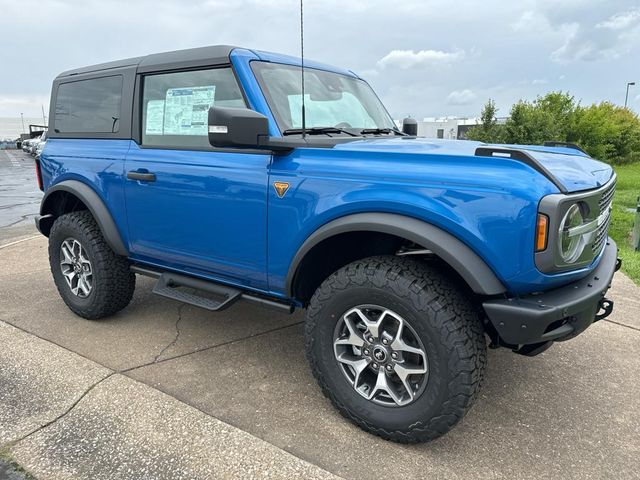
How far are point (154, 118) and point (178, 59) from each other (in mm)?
444

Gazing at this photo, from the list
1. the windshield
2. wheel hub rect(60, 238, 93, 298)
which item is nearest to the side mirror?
the windshield

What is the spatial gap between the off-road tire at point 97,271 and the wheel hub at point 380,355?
82.6 inches

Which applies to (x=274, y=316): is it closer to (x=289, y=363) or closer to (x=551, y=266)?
(x=289, y=363)

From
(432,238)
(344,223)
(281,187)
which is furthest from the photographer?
(281,187)

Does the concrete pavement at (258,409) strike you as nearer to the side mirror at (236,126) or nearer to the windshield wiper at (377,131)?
the side mirror at (236,126)

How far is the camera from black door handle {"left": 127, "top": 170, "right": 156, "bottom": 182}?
3.33 m

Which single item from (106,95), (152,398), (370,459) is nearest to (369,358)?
Result: (370,459)

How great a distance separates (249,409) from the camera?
2.80 m

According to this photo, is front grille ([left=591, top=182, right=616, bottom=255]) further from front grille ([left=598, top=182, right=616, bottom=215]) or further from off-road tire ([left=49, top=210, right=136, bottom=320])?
off-road tire ([left=49, top=210, right=136, bottom=320])

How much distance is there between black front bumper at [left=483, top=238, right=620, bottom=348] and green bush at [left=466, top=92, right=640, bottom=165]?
18.2 metres

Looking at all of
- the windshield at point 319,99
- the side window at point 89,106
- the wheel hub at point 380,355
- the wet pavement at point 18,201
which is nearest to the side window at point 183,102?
the windshield at point 319,99

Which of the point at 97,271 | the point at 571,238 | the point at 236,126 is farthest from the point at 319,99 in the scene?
the point at 97,271

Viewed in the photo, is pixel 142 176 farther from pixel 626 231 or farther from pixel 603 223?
pixel 626 231

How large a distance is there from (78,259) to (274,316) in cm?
166
